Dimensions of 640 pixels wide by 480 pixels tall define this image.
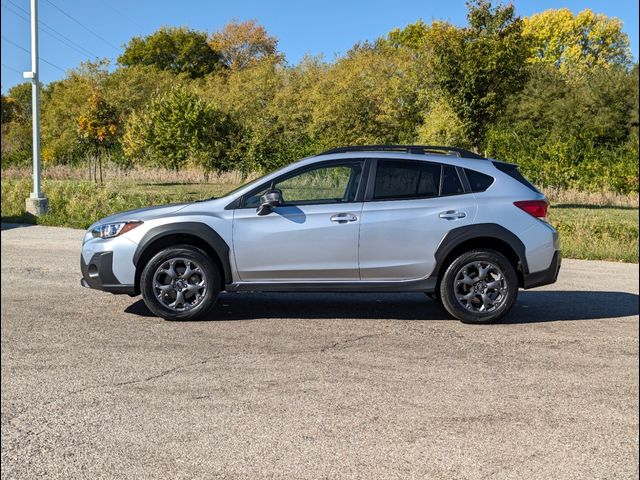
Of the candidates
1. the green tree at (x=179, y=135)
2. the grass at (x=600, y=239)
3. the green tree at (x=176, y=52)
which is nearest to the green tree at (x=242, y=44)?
the green tree at (x=176, y=52)

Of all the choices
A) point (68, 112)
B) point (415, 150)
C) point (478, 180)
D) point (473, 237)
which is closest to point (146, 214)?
point (415, 150)

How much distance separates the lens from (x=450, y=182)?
721 centimetres

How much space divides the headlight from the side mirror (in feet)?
3.94

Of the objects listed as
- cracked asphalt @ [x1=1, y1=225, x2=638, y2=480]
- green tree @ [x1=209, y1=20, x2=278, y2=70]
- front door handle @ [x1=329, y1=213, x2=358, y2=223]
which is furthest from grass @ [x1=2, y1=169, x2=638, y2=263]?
green tree @ [x1=209, y1=20, x2=278, y2=70]

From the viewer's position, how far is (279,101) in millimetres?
32969

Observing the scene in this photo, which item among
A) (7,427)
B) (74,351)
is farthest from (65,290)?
(7,427)

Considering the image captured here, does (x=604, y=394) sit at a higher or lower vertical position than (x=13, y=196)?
lower

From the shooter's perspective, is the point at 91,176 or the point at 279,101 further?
the point at 279,101

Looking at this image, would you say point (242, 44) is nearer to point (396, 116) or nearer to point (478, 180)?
point (396, 116)

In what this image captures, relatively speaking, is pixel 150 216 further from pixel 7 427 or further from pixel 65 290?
pixel 7 427

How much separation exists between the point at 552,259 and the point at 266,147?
23.5 metres

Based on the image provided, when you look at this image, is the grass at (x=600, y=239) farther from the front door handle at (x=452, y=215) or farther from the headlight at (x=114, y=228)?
the headlight at (x=114, y=228)

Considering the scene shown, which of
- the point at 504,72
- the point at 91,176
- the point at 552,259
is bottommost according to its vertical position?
the point at 552,259

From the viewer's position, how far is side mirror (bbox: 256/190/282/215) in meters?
6.88
